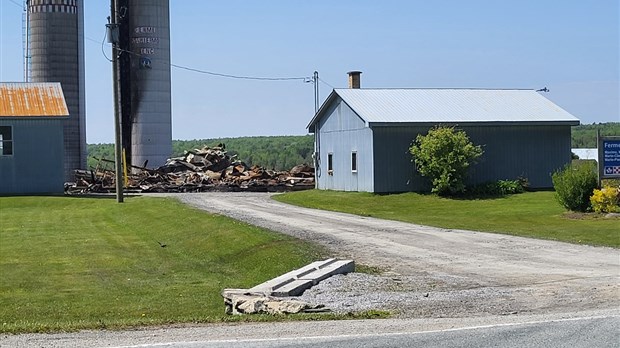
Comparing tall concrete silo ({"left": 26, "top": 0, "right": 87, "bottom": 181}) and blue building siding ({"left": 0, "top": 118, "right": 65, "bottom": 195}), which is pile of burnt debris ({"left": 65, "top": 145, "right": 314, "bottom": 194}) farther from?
tall concrete silo ({"left": 26, "top": 0, "right": 87, "bottom": 181})

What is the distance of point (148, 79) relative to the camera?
62406mm

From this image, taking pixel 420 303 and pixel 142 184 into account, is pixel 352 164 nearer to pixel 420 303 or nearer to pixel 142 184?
pixel 142 184

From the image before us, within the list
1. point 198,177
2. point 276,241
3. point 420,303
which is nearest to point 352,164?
point 198,177

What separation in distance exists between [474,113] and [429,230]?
19.8 metres

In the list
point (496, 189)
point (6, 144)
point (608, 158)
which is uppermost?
point (6, 144)

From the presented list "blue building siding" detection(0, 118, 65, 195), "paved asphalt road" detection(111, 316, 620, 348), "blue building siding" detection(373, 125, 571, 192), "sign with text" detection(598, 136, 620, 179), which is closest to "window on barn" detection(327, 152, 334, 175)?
"blue building siding" detection(373, 125, 571, 192)

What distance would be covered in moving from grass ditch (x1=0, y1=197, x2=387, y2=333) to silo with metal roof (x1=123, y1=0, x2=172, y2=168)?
29384mm

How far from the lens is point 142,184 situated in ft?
169

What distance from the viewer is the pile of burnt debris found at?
5012cm

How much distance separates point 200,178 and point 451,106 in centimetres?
Result: 1603

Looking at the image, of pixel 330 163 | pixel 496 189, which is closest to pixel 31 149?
pixel 330 163

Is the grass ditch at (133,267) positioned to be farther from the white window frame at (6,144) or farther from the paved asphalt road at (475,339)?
the white window frame at (6,144)

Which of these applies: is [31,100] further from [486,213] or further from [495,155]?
[486,213]

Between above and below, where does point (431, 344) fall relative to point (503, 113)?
below
